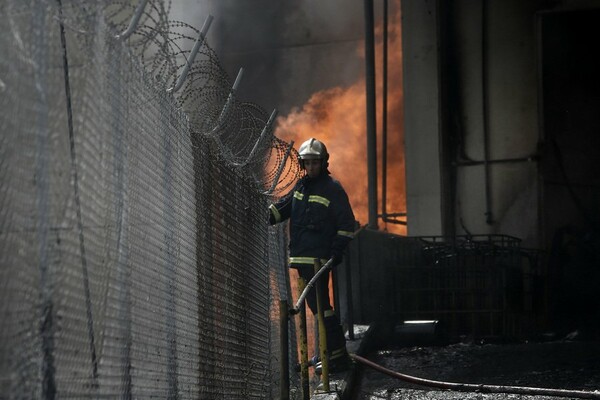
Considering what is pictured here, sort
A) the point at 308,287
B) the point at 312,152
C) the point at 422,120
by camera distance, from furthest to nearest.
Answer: the point at 422,120
the point at 312,152
the point at 308,287

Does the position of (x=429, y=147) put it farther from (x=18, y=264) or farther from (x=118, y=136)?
(x=18, y=264)

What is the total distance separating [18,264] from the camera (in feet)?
9.46

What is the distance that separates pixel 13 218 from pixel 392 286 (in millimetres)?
9284

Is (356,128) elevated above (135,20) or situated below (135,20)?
above

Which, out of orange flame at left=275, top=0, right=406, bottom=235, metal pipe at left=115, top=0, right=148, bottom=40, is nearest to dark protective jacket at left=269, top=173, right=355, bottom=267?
metal pipe at left=115, top=0, right=148, bottom=40

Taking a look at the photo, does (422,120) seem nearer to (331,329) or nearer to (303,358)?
(331,329)

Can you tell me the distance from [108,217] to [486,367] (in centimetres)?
651

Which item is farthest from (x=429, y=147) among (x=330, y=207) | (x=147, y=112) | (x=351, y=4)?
(x=147, y=112)

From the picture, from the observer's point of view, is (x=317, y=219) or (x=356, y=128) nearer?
(x=317, y=219)

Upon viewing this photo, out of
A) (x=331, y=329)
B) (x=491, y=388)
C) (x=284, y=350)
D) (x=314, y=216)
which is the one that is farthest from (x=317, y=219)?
(x=284, y=350)

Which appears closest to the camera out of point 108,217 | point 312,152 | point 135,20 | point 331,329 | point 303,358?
point 108,217

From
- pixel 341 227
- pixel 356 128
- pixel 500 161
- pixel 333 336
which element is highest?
pixel 356 128

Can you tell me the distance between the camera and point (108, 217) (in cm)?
367

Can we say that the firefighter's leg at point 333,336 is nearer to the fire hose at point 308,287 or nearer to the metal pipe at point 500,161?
the fire hose at point 308,287
